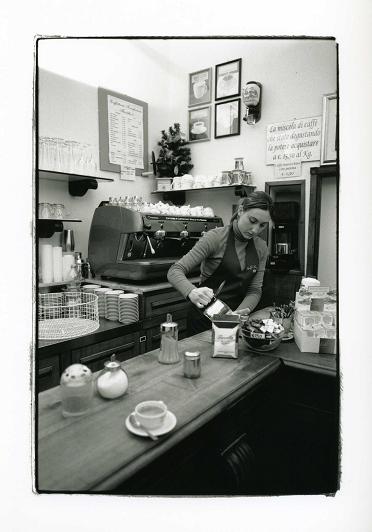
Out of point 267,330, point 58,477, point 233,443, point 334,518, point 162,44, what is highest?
point 162,44

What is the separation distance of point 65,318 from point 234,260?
1024mm

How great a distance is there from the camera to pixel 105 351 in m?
2.07

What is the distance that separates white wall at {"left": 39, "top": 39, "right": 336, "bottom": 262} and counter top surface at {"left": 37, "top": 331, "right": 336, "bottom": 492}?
996 mm

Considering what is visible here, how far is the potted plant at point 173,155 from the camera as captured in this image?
2.59 meters

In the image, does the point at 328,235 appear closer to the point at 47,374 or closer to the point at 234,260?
the point at 234,260

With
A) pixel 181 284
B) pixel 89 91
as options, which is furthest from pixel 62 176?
pixel 181 284

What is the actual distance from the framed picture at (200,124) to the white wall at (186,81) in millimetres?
73

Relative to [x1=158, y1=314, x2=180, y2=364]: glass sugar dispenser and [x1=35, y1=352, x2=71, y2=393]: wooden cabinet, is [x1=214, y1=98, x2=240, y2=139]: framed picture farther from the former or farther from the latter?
[x1=35, y1=352, x2=71, y2=393]: wooden cabinet

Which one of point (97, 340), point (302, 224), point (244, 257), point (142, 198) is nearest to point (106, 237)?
point (142, 198)

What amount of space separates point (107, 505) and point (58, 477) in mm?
349

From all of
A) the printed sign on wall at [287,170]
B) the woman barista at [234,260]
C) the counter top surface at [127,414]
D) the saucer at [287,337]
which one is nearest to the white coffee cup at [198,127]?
the printed sign on wall at [287,170]

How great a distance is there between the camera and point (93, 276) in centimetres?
274

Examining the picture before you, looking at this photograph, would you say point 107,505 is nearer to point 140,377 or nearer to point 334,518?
point 140,377

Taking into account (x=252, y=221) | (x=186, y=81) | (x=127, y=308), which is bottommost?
(x=127, y=308)
